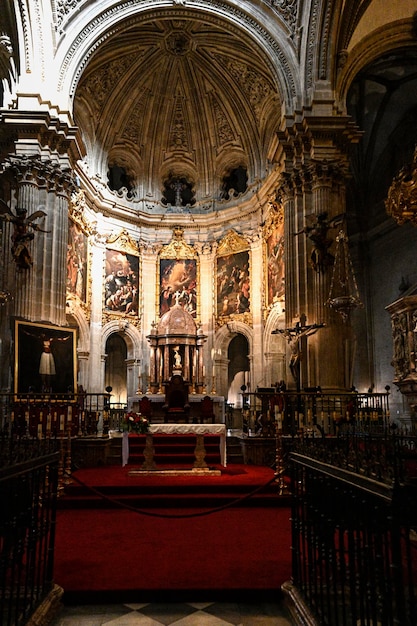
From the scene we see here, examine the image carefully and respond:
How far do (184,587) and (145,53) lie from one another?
19.9m

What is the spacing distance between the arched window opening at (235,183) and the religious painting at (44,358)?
1065 cm

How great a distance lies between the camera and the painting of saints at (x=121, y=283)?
68.0ft

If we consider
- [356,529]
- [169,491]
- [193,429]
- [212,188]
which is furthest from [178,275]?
[356,529]

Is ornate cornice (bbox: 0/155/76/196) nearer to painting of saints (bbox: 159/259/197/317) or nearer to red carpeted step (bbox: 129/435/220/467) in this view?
red carpeted step (bbox: 129/435/220/467)

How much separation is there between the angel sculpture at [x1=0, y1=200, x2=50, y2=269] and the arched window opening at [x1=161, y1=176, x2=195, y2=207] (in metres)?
9.89

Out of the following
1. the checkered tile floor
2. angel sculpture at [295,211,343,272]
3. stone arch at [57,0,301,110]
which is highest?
stone arch at [57,0,301,110]

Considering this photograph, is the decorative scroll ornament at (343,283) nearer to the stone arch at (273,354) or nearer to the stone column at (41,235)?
the stone arch at (273,354)

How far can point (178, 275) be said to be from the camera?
2211cm

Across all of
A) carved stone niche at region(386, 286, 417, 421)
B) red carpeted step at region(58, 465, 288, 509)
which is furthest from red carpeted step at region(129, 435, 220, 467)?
carved stone niche at region(386, 286, 417, 421)

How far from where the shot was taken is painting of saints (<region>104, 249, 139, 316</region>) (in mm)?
20734

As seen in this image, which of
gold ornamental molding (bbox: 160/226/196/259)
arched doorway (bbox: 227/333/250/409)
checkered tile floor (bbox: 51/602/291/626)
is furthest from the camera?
arched doorway (bbox: 227/333/250/409)

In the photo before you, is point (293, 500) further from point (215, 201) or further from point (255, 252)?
point (215, 201)

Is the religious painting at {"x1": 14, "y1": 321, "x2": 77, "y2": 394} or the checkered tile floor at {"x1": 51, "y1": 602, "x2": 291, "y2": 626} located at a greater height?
the religious painting at {"x1": 14, "y1": 321, "x2": 77, "y2": 394}

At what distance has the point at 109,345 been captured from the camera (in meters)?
23.8
